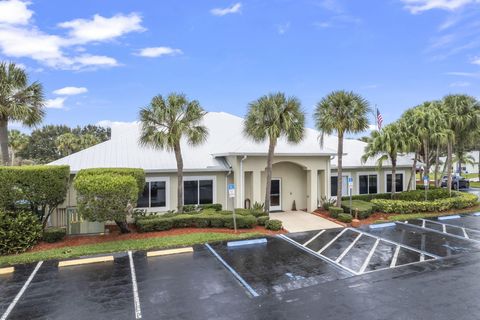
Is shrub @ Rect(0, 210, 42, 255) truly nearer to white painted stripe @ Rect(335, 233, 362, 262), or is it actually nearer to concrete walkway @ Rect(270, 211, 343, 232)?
concrete walkway @ Rect(270, 211, 343, 232)

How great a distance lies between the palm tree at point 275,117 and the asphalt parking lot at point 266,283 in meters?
5.88

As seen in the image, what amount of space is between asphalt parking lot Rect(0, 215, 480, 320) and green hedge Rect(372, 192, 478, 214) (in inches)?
235

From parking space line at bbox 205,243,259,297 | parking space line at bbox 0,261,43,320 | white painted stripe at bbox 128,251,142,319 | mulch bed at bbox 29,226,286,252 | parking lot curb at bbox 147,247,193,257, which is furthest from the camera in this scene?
mulch bed at bbox 29,226,286,252

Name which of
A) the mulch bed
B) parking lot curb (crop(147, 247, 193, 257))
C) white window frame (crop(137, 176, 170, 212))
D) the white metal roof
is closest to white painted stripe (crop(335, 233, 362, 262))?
the mulch bed

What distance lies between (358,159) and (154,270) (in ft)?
63.0

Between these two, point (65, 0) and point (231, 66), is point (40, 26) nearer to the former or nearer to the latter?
point (65, 0)

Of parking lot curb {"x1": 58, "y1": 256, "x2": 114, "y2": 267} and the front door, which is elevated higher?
the front door

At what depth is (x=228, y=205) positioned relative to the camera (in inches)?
812

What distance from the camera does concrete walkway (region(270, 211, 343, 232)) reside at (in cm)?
1785

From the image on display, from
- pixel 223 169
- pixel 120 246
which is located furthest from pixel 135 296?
pixel 223 169

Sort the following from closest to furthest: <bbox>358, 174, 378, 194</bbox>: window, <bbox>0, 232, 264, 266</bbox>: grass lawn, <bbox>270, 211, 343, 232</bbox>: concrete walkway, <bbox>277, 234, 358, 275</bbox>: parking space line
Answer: <bbox>277, 234, 358, 275</bbox>: parking space line, <bbox>0, 232, 264, 266</bbox>: grass lawn, <bbox>270, 211, 343, 232</bbox>: concrete walkway, <bbox>358, 174, 378, 194</bbox>: window

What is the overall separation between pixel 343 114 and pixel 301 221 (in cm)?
686

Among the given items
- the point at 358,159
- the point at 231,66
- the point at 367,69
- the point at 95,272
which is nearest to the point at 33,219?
the point at 95,272

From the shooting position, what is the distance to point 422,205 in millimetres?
21547
